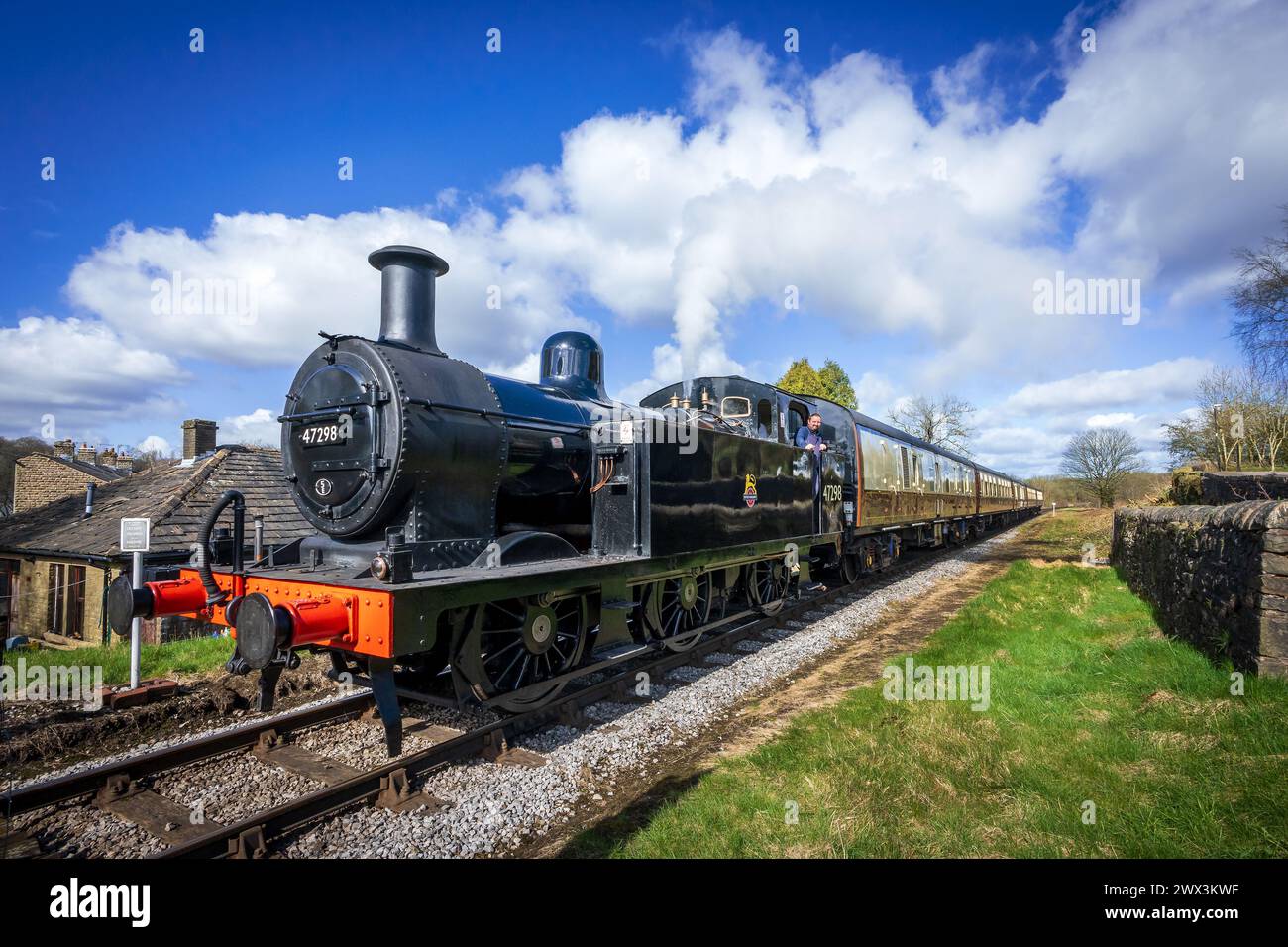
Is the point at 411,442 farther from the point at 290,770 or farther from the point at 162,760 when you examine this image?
the point at 162,760

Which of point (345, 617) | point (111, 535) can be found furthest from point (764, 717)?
point (111, 535)

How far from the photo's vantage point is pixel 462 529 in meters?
4.86

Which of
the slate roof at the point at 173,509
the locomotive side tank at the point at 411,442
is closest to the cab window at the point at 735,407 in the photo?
the locomotive side tank at the point at 411,442

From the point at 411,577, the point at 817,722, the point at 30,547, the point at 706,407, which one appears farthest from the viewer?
the point at 30,547

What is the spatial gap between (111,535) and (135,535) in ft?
31.9

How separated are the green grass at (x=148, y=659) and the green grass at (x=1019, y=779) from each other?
5.82 metres

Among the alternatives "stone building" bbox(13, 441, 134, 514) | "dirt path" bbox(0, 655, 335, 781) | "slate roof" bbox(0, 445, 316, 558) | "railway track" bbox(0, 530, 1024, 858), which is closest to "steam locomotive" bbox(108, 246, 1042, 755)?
"railway track" bbox(0, 530, 1024, 858)

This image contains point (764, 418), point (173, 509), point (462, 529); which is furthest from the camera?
point (173, 509)

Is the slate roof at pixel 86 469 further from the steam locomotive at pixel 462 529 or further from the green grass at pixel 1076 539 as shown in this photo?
the green grass at pixel 1076 539

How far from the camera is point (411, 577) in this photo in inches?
154

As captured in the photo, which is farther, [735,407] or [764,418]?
[764,418]
